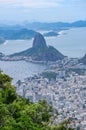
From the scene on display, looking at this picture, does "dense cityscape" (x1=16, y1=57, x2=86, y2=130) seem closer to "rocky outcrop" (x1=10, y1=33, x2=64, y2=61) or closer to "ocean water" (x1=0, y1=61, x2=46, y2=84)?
"ocean water" (x1=0, y1=61, x2=46, y2=84)

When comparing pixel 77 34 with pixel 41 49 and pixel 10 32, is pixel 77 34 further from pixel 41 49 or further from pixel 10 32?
pixel 41 49

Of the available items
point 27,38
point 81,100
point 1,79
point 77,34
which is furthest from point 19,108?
point 77,34

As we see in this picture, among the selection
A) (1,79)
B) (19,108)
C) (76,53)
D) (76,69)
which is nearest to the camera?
(19,108)

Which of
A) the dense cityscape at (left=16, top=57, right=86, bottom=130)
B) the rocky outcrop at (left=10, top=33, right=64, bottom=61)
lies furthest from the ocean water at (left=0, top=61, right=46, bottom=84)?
the rocky outcrop at (left=10, top=33, right=64, bottom=61)

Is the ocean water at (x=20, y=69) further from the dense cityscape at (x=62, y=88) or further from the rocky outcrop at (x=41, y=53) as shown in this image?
the rocky outcrop at (x=41, y=53)

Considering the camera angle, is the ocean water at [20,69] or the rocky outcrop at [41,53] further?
the rocky outcrop at [41,53]

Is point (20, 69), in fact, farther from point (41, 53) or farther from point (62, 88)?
point (62, 88)

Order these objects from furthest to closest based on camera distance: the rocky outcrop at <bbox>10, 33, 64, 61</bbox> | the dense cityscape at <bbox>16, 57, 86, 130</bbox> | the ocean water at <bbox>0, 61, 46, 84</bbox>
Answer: the rocky outcrop at <bbox>10, 33, 64, 61</bbox>
the ocean water at <bbox>0, 61, 46, 84</bbox>
the dense cityscape at <bbox>16, 57, 86, 130</bbox>

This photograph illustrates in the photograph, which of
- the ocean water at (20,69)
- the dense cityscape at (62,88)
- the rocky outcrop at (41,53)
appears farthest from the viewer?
the rocky outcrop at (41,53)

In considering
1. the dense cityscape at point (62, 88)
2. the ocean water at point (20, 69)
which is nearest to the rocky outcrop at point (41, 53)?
the ocean water at point (20, 69)

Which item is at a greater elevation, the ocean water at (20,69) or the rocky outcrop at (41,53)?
the rocky outcrop at (41,53)

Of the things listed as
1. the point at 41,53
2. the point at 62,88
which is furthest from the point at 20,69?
the point at 62,88
